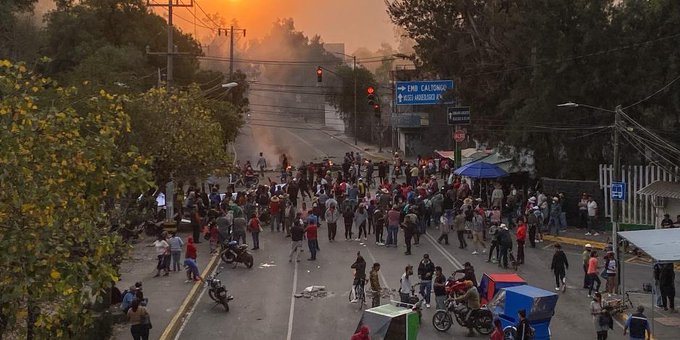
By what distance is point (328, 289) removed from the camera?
78.6ft

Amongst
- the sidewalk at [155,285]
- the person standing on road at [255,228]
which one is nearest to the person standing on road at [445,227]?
the person standing on road at [255,228]

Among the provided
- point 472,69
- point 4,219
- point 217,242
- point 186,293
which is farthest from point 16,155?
point 472,69

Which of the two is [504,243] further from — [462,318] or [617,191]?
[462,318]

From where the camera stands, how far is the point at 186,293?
2319 centimetres

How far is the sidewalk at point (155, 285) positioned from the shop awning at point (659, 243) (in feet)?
40.4

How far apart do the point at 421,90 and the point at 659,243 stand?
98.3 ft

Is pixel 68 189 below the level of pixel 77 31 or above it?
below

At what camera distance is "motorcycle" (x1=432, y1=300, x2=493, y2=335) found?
19.0m

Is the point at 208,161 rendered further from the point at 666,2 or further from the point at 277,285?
the point at 666,2

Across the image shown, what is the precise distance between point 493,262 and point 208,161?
11660mm

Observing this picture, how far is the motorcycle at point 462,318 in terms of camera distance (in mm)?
19014

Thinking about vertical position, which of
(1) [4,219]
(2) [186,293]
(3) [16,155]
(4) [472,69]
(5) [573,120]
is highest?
(4) [472,69]

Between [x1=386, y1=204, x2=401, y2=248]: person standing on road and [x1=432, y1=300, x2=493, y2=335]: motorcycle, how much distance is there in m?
10.3

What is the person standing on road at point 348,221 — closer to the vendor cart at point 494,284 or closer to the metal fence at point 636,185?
the vendor cart at point 494,284
